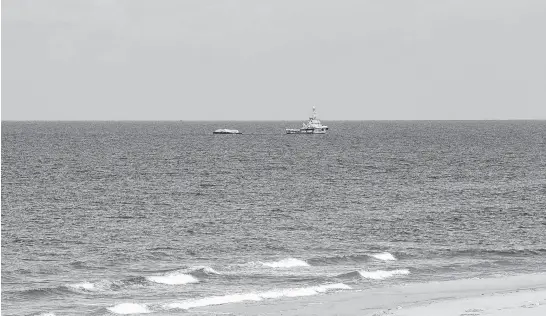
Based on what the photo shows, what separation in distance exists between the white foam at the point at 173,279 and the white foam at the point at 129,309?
5294mm

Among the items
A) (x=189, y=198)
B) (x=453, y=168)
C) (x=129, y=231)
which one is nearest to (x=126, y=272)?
(x=129, y=231)

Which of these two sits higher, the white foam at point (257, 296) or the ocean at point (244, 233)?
the white foam at point (257, 296)

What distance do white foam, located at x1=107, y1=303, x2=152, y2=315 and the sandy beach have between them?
2268 millimetres

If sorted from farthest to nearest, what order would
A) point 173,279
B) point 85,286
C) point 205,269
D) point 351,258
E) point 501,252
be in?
point 501,252, point 351,258, point 205,269, point 173,279, point 85,286

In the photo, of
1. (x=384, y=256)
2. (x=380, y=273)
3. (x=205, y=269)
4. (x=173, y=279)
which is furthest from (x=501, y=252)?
(x=173, y=279)

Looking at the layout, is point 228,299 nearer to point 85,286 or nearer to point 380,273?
point 85,286

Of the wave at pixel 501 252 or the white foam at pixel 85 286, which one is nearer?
the white foam at pixel 85 286

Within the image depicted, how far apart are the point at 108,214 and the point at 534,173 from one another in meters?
57.9

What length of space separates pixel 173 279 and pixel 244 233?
15.3 m

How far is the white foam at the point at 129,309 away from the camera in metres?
28.7

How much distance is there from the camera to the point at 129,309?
29.1 meters

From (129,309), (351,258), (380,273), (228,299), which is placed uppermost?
(129,309)

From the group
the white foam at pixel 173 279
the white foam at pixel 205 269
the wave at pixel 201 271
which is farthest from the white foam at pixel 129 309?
the white foam at pixel 205 269

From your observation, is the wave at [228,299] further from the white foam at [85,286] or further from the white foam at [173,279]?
the white foam at [85,286]
